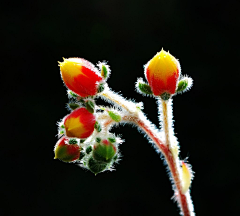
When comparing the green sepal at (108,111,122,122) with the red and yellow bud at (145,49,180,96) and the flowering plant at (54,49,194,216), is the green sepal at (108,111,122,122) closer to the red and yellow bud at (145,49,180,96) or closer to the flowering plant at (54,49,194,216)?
the flowering plant at (54,49,194,216)

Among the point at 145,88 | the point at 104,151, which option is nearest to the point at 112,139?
the point at 104,151

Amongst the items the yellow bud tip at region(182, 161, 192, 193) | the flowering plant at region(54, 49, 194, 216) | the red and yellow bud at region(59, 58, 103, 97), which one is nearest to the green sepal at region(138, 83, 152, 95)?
the flowering plant at region(54, 49, 194, 216)

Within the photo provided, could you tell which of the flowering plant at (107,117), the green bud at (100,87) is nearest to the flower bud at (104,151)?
the flowering plant at (107,117)

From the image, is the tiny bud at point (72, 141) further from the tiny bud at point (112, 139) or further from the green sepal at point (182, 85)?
the green sepal at point (182, 85)

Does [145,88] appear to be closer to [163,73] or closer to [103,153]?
[163,73]

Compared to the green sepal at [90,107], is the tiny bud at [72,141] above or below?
below

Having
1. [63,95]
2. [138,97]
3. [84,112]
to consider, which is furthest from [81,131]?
[63,95]

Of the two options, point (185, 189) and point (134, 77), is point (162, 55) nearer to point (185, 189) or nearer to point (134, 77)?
point (185, 189)
